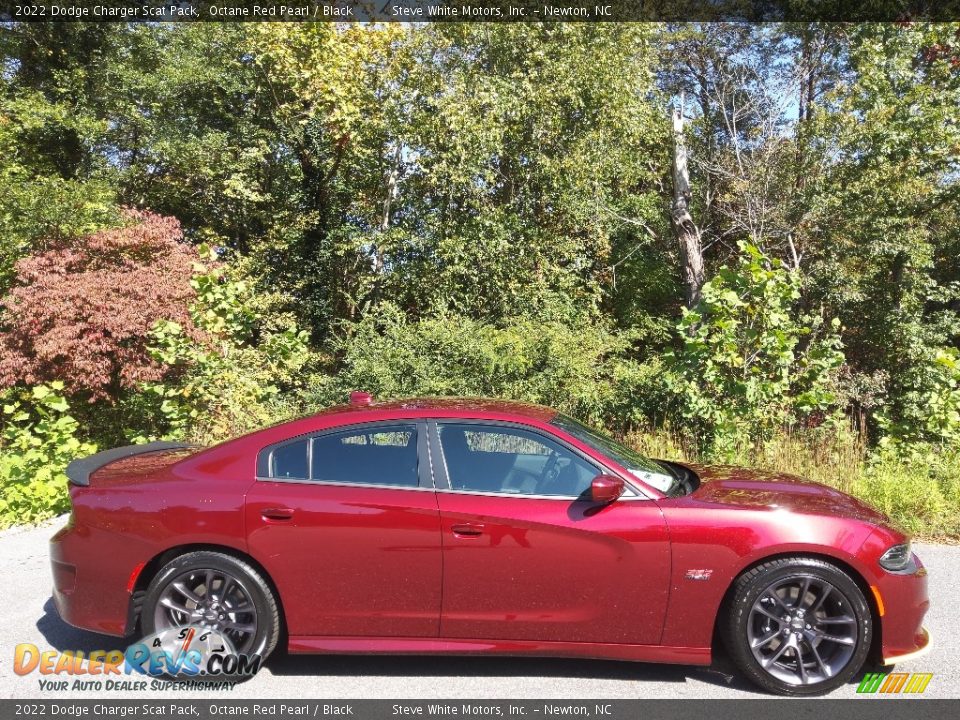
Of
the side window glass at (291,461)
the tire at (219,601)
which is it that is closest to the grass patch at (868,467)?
the side window glass at (291,461)

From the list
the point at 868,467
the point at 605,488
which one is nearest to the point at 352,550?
A: the point at 605,488

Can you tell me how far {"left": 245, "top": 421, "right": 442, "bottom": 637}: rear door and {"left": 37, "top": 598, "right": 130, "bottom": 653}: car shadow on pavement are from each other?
1.23 metres

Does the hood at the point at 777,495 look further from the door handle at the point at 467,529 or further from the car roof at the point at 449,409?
the door handle at the point at 467,529

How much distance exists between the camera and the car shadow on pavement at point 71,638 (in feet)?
14.7

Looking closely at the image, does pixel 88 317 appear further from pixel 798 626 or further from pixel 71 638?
pixel 798 626

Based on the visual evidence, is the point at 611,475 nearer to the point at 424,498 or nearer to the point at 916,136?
the point at 424,498

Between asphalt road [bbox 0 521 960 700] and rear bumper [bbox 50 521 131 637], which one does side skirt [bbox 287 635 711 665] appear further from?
rear bumper [bbox 50 521 131 637]

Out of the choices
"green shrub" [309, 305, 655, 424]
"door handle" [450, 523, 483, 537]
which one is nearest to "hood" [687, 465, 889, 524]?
"door handle" [450, 523, 483, 537]

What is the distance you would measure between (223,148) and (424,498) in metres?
14.6

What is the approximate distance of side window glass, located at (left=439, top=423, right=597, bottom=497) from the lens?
160 inches

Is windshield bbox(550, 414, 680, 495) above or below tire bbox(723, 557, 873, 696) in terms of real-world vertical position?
above

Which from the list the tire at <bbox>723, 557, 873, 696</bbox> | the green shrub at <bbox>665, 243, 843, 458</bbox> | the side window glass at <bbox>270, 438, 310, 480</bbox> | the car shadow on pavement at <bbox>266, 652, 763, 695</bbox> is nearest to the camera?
the tire at <bbox>723, 557, 873, 696</bbox>

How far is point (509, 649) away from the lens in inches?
154
